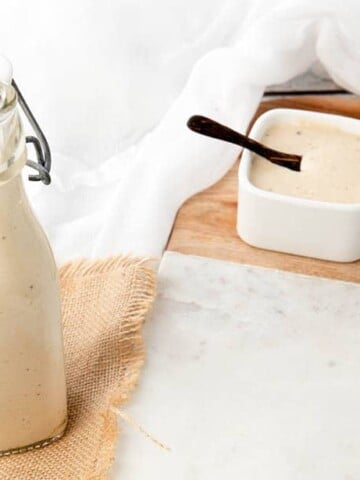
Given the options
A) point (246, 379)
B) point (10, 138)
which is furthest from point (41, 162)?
point (246, 379)

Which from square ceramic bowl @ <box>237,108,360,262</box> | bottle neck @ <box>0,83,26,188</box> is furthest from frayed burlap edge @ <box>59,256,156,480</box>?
bottle neck @ <box>0,83,26,188</box>

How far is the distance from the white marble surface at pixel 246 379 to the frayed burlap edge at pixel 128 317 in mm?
12

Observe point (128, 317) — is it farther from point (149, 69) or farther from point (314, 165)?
point (149, 69)

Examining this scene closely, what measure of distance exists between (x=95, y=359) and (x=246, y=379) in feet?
0.44

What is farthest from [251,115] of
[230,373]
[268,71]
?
[230,373]

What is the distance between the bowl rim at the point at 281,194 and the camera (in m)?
0.95

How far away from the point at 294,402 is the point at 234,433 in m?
0.06

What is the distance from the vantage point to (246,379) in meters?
0.88

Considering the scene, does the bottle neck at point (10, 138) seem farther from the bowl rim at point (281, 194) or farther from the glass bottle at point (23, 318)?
the bowl rim at point (281, 194)

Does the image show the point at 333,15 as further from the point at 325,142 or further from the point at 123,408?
the point at 123,408

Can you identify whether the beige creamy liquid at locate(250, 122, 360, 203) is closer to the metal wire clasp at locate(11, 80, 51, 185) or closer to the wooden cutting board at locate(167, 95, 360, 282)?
the wooden cutting board at locate(167, 95, 360, 282)

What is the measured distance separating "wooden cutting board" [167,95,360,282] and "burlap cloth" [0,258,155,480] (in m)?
0.08

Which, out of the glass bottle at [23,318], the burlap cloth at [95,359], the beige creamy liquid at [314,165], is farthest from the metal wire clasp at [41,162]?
the beige creamy liquid at [314,165]

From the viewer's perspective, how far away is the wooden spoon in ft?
3.27
